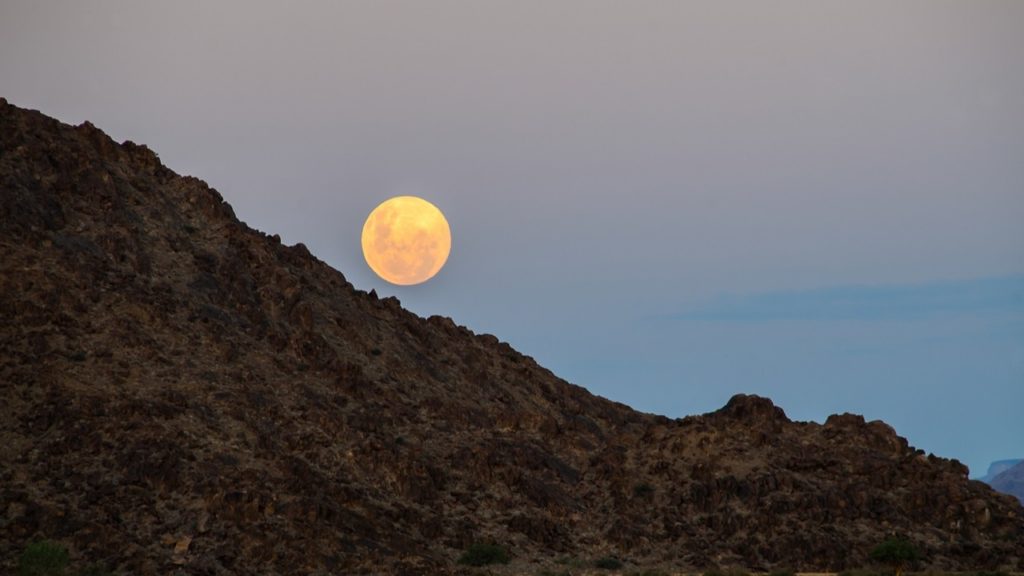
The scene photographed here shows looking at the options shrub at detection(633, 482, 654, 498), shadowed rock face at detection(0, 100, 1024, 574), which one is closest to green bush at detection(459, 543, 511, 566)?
shadowed rock face at detection(0, 100, 1024, 574)

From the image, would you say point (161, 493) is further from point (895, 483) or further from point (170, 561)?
point (895, 483)

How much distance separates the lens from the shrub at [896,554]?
257ft

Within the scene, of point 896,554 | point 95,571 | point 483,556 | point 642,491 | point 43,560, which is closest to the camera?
point 43,560

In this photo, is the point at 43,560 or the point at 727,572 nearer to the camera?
the point at 43,560

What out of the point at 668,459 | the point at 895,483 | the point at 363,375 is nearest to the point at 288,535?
the point at 363,375

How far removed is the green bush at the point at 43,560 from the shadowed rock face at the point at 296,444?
1.39 m

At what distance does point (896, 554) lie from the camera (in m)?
78.2

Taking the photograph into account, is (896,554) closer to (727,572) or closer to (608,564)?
(727,572)

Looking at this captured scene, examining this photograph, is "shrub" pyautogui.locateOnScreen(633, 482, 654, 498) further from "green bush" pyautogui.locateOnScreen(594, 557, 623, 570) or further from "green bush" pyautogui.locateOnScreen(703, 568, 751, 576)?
"green bush" pyautogui.locateOnScreen(703, 568, 751, 576)

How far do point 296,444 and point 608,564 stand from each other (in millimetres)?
20082

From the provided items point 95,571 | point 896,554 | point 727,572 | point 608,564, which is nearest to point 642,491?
point 608,564

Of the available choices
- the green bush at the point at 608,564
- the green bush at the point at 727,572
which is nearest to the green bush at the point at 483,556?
the green bush at the point at 608,564

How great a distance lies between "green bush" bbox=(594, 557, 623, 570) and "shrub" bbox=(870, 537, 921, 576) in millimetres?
15015

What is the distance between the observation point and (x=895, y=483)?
87.4m
